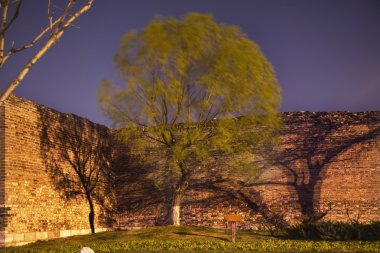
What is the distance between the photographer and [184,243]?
536 inches

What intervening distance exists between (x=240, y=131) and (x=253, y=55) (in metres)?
2.61

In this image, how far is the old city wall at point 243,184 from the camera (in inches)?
662

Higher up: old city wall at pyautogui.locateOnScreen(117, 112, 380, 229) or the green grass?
old city wall at pyautogui.locateOnScreen(117, 112, 380, 229)

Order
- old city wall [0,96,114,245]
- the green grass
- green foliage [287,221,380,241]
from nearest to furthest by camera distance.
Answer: the green grass
green foliage [287,221,380,241]
old city wall [0,96,114,245]

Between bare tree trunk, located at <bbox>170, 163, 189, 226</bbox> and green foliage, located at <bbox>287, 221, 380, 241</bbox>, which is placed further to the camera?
bare tree trunk, located at <bbox>170, 163, 189, 226</bbox>

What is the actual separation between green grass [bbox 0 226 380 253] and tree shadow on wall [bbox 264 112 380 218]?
3058mm

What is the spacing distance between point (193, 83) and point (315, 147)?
5.35 m

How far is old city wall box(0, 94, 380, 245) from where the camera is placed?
1681cm

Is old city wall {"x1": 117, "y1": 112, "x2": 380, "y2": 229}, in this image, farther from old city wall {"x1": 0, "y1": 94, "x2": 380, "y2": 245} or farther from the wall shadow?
the wall shadow

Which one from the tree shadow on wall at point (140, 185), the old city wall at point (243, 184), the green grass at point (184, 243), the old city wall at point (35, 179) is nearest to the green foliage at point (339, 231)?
the green grass at point (184, 243)

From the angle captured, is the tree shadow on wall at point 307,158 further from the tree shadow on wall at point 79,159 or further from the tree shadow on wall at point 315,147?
the tree shadow on wall at point 79,159

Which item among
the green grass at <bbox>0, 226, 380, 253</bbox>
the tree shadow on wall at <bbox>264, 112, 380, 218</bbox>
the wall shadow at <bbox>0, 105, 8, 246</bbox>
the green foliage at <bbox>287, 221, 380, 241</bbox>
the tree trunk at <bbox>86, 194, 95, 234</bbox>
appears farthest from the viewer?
the tree trunk at <bbox>86, 194, 95, 234</bbox>

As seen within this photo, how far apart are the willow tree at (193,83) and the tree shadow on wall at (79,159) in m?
1.85

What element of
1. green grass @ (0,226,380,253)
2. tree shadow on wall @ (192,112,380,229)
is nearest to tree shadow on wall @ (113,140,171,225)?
tree shadow on wall @ (192,112,380,229)
